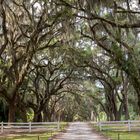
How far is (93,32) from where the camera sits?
74.3 ft

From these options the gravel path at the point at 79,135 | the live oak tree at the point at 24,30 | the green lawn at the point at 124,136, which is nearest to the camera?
the green lawn at the point at 124,136

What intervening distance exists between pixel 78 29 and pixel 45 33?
101 inches

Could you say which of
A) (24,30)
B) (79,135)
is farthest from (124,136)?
(24,30)

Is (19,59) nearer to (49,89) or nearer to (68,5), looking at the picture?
(68,5)

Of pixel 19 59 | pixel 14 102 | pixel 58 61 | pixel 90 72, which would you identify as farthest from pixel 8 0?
pixel 90 72

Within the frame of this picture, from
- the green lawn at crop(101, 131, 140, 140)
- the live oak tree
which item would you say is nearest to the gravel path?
the green lawn at crop(101, 131, 140, 140)

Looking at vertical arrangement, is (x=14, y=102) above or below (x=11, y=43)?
below

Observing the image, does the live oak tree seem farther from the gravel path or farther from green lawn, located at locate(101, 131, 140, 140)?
green lawn, located at locate(101, 131, 140, 140)

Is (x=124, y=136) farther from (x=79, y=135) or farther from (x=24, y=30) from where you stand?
(x=24, y=30)

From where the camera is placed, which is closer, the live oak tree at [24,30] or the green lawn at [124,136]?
the green lawn at [124,136]

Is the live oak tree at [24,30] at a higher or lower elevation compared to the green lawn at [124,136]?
higher

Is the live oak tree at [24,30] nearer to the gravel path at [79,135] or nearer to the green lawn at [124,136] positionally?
the gravel path at [79,135]

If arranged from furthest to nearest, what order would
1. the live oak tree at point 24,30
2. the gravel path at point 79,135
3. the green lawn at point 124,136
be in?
1. the live oak tree at point 24,30
2. the gravel path at point 79,135
3. the green lawn at point 124,136

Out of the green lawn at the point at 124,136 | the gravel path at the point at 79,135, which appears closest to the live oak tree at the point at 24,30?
the gravel path at the point at 79,135
